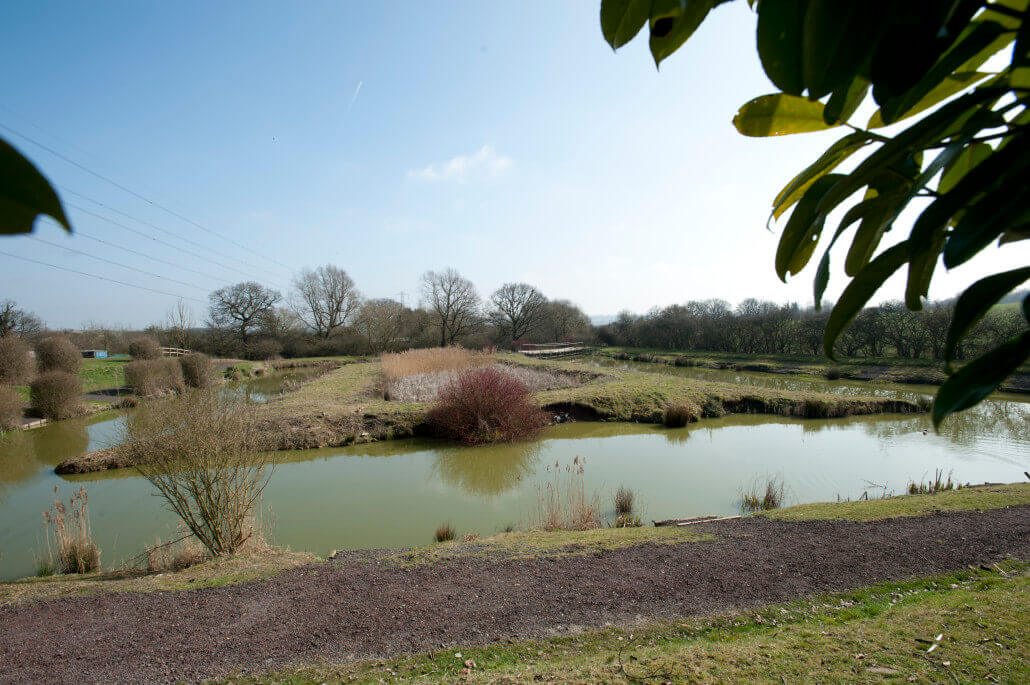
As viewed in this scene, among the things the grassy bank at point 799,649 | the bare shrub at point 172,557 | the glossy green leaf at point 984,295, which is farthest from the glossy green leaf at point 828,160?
the bare shrub at point 172,557

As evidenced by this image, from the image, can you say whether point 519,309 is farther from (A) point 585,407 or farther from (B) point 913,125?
(B) point 913,125

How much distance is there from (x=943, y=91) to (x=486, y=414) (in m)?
10.7

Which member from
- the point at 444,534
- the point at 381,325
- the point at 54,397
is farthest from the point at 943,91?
the point at 381,325

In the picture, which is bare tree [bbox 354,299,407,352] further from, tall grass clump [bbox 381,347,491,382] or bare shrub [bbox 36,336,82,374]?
bare shrub [bbox 36,336,82,374]

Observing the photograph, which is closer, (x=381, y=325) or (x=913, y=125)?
(x=913, y=125)

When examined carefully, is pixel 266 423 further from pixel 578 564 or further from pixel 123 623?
pixel 578 564

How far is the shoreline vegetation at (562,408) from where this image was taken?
35.6ft

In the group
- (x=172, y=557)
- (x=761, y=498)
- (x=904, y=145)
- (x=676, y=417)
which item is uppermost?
(x=904, y=145)

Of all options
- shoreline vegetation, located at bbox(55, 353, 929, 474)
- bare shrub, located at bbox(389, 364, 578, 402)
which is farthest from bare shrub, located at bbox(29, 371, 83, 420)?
bare shrub, located at bbox(389, 364, 578, 402)

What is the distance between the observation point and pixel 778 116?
0.62 m

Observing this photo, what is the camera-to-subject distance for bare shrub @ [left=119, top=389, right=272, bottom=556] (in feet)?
17.4

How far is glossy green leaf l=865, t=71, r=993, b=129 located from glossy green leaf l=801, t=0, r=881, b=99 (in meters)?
0.17

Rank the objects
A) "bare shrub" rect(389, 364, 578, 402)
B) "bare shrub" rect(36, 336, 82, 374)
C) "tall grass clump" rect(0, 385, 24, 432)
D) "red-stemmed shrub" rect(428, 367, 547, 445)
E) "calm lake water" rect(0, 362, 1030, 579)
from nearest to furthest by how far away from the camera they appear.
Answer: "calm lake water" rect(0, 362, 1030, 579) → "red-stemmed shrub" rect(428, 367, 547, 445) → "tall grass clump" rect(0, 385, 24, 432) → "bare shrub" rect(389, 364, 578, 402) → "bare shrub" rect(36, 336, 82, 374)

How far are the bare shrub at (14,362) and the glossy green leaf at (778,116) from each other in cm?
2289
